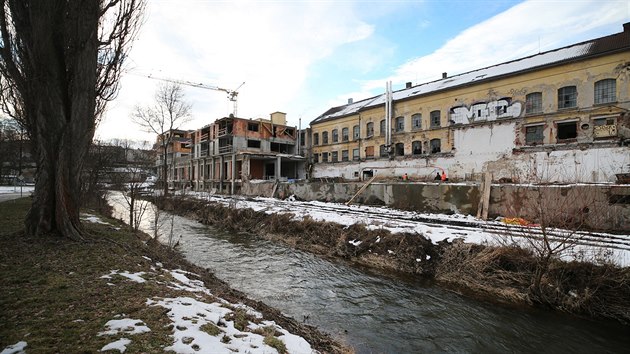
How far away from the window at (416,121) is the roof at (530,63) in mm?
1975

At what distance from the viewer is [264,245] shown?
47.8ft

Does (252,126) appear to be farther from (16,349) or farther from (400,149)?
(16,349)

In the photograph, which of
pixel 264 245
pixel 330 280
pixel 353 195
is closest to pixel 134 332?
pixel 330 280

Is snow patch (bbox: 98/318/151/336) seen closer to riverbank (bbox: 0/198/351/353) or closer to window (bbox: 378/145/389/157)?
riverbank (bbox: 0/198/351/353)

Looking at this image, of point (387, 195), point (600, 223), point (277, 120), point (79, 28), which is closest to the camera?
point (79, 28)

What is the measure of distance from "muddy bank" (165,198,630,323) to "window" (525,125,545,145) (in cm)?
1891

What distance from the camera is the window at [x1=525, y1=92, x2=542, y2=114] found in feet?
77.6

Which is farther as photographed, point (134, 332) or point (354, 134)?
point (354, 134)

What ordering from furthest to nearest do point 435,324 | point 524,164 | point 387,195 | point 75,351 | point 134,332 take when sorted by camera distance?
point 524,164 < point 387,195 < point 435,324 < point 134,332 < point 75,351

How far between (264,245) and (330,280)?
18.8 ft

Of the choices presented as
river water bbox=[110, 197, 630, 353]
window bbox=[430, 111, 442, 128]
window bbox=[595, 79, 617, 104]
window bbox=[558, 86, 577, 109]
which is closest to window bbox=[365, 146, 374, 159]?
window bbox=[430, 111, 442, 128]

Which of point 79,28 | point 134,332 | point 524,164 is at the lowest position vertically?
point 134,332

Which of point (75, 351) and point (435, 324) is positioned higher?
point (75, 351)

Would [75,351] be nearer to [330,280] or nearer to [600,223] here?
[330,280]
